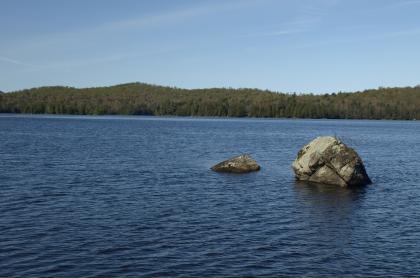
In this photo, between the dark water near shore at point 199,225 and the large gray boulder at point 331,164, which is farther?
the large gray boulder at point 331,164

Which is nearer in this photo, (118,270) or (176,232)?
(118,270)

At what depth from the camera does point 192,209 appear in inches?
1414

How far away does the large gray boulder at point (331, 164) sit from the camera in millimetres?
47844

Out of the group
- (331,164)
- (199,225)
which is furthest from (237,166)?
(199,225)

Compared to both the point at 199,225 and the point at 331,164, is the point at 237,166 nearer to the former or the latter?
the point at 331,164

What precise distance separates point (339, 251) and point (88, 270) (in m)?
12.5

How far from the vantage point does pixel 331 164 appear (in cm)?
4869

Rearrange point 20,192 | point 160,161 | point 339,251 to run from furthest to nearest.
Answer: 1. point 160,161
2. point 20,192
3. point 339,251

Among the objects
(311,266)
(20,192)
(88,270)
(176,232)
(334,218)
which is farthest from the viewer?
(20,192)

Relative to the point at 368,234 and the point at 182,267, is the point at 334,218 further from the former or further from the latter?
the point at 182,267

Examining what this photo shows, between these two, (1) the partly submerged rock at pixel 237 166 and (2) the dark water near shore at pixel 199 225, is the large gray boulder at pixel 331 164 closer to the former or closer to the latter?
(2) the dark water near shore at pixel 199 225

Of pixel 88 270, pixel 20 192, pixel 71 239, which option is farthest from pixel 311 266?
pixel 20 192

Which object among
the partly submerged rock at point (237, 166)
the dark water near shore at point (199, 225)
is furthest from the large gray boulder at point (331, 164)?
the partly submerged rock at point (237, 166)

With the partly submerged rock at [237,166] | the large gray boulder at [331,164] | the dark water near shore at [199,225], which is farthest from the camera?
the partly submerged rock at [237,166]
